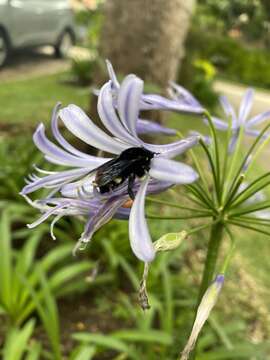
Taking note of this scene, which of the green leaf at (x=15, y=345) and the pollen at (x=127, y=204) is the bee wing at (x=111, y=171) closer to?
the pollen at (x=127, y=204)

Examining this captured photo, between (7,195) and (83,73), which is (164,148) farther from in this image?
(83,73)

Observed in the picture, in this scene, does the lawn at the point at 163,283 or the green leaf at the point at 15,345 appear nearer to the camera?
the green leaf at the point at 15,345

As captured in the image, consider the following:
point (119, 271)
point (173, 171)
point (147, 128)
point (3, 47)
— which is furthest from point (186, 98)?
point (3, 47)

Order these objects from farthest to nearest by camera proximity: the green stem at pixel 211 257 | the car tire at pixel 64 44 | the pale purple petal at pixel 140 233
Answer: the car tire at pixel 64 44
the green stem at pixel 211 257
the pale purple petal at pixel 140 233

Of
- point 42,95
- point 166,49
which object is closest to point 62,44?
point 42,95

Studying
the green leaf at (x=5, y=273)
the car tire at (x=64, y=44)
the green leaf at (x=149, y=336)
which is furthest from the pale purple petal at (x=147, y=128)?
the car tire at (x=64, y=44)

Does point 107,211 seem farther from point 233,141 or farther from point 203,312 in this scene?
point 233,141
